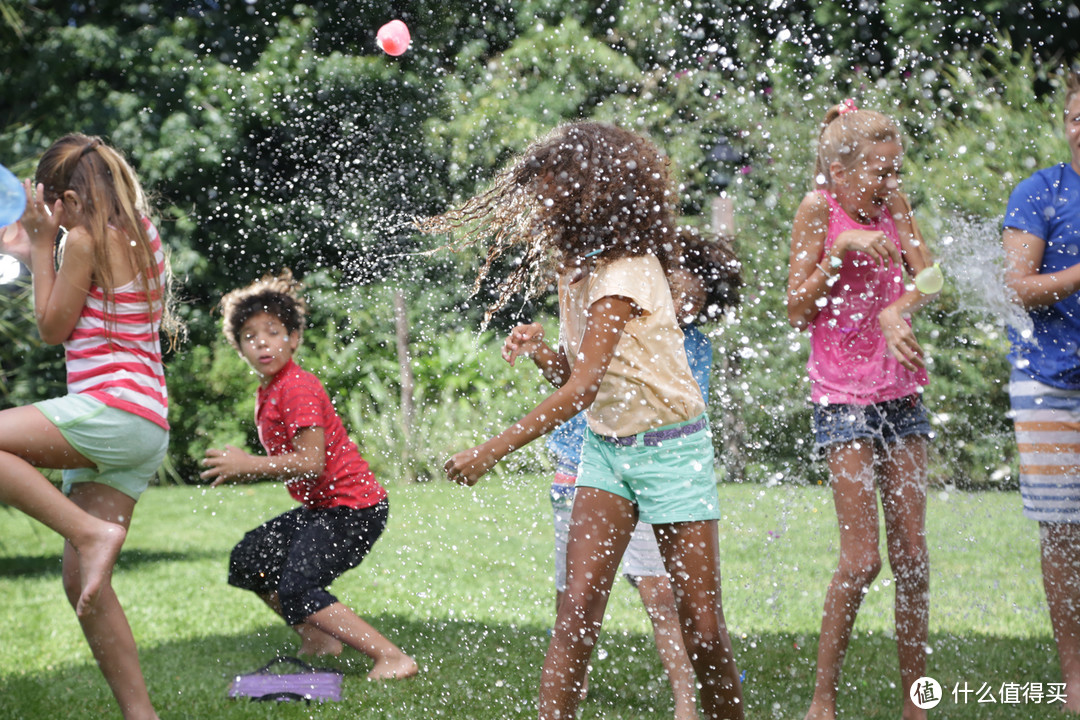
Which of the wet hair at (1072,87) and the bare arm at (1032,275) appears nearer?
the bare arm at (1032,275)

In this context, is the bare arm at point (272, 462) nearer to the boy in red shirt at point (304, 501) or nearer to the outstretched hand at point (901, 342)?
the boy in red shirt at point (304, 501)

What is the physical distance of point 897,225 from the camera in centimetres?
280

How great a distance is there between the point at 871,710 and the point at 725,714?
0.86m

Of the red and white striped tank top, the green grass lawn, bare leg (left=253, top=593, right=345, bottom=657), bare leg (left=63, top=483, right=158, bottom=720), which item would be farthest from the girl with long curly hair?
bare leg (left=253, top=593, right=345, bottom=657)

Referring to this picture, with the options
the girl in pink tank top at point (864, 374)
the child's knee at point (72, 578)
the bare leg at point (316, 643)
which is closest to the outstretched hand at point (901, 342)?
the girl in pink tank top at point (864, 374)

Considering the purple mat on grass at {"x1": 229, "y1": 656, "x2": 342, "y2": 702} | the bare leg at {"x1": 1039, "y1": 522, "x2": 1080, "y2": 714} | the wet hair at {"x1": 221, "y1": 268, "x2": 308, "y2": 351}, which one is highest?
the wet hair at {"x1": 221, "y1": 268, "x2": 308, "y2": 351}

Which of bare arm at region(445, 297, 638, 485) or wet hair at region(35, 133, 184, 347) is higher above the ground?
wet hair at region(35, 133, 184, 347)

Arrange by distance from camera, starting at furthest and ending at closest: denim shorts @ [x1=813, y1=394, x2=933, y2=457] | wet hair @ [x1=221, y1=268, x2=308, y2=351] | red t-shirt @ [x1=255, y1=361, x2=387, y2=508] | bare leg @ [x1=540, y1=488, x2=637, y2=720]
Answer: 1. wet hair @ [x1=221, y1=268, x2=308, y2=351]
2. red t-shirt @ [x1=255, y1=361, x2=387, y2=508]
3. denim shorts @ [x1=813, y1=394, x2=933, y2=457]
4. bare leg @ [x1=540, y1=488, x2=637, y2=720]

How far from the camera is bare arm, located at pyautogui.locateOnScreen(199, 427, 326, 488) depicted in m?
2.66

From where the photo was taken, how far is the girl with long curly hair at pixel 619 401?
220cm

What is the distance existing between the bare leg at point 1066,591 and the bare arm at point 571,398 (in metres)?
1.59

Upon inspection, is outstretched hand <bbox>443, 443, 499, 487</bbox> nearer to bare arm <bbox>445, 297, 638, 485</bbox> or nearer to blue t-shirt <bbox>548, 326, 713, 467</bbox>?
bare arm <bbox>445, 297, 638, 485</bbox>

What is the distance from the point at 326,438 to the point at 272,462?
44 cm

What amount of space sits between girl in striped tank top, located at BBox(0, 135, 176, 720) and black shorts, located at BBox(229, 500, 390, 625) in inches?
27.7
